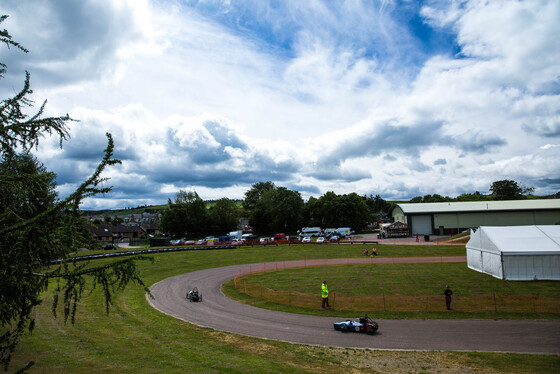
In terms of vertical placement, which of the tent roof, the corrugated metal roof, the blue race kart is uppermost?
the corrugated metal roof

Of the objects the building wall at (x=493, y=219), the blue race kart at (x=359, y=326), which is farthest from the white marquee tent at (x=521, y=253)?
the building wall at (x=493, y=219)

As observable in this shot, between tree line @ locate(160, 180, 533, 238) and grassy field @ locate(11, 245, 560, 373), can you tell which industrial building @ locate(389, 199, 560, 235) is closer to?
tree line @ locate(160, 180, 533, 238)

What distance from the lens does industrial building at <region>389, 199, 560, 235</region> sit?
67.9m

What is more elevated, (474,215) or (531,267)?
(474,215)

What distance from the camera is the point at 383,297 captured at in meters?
21.8

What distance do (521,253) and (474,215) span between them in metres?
47.2

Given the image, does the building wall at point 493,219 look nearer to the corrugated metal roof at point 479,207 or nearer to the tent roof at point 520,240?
the corrugated metal roof at point 479,207

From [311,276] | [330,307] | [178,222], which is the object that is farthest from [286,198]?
[330,307]

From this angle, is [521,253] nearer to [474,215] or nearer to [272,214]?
[474,215]

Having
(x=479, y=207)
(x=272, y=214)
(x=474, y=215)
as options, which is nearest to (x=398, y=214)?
(x=474, y=215)

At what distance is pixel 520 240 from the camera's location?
28.9 metres

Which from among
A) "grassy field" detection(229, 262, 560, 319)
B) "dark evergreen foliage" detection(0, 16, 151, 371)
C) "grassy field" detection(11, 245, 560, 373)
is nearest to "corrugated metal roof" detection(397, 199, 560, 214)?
"grassy field" detection(229, 262, 560, 319)

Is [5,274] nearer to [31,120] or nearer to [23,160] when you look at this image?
[23,160]

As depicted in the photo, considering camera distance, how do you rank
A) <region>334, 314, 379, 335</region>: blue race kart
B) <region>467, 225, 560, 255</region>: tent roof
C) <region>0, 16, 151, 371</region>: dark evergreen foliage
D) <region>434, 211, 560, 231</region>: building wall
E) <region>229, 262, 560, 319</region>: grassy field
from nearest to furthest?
<region>0, 16, 151, 371</region>: dark evergreen foliage, <region>334, 314, 379, 335</region>: blue race kart, <region>229, 262, 560, 319</region>: grassy field, <region>467, 225, 560, 255</region>: tent roof, <region>434, 211, 560, 231</region>: building wall
